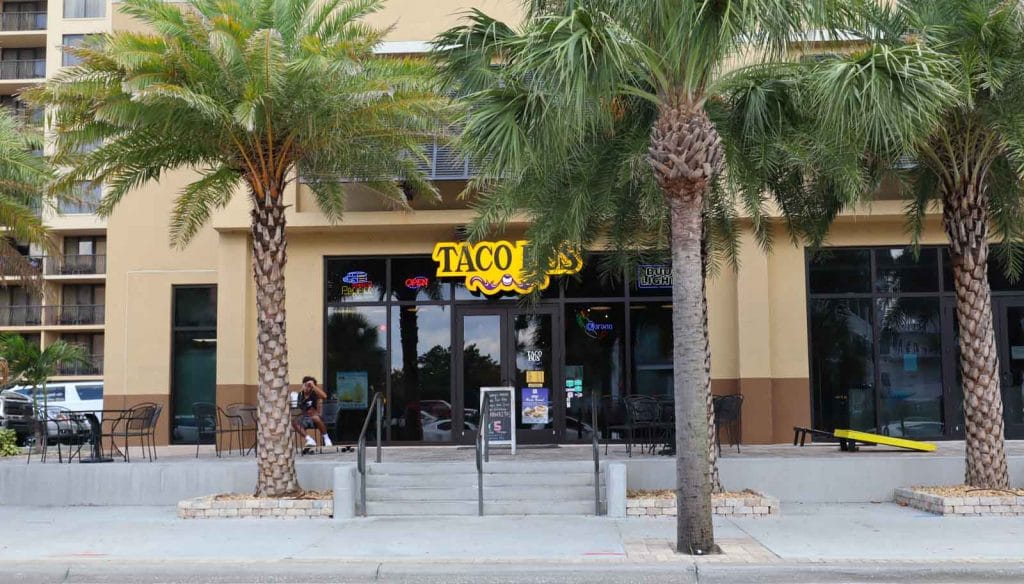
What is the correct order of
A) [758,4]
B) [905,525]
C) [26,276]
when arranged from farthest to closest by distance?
[26,276]
[905,525]
[758,4]

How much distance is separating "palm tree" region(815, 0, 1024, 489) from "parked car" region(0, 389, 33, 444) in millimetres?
20367

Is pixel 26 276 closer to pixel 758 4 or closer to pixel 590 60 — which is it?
pixel 590 60

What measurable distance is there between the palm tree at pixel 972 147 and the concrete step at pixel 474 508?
4990 millimetres

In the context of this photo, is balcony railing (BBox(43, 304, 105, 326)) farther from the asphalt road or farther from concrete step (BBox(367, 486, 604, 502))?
the asphalt road

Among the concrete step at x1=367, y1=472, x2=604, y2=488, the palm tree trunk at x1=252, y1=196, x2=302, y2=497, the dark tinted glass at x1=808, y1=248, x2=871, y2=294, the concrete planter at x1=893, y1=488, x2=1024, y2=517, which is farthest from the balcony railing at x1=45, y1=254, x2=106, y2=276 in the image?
the concrete planter at x1=893, y1=488, x2=1024, y2=517

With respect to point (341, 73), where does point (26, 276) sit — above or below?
below

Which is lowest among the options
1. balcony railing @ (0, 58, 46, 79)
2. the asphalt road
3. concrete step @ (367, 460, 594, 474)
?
the asphalt road

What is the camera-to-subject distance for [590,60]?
30.9 feet

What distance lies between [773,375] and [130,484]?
11.5m

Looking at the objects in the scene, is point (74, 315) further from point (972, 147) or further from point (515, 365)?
point (972, 147)

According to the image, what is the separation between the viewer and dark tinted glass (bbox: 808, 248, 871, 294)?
63.5 ft

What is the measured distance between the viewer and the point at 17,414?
86.8 ft

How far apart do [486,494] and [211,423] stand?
829 cm

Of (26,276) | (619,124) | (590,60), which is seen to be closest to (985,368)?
(619,124)
